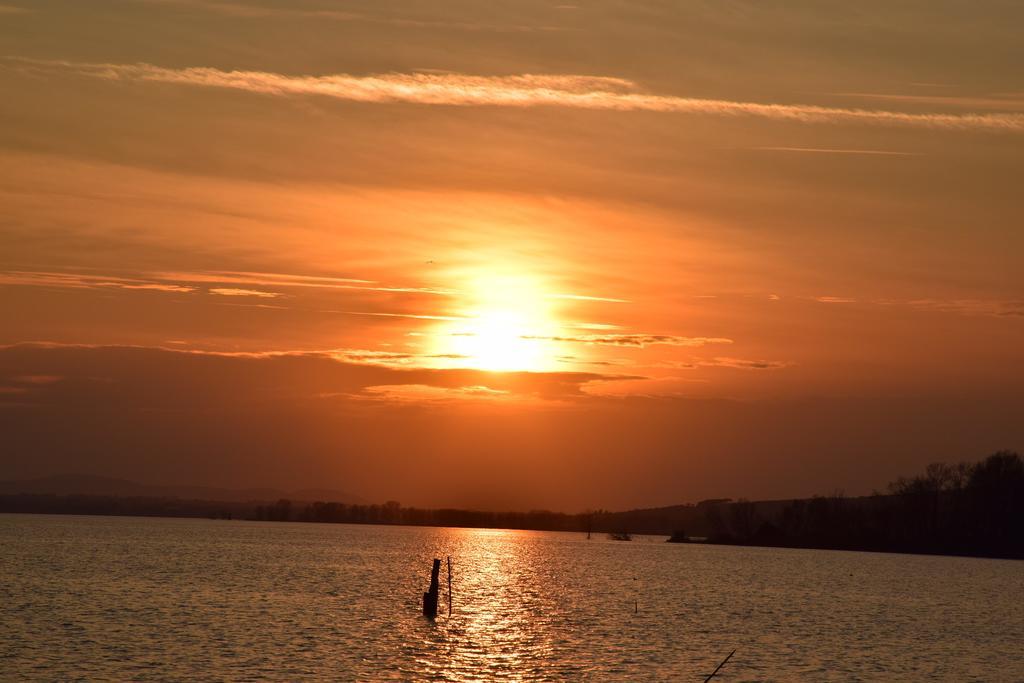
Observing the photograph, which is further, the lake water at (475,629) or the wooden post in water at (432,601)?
the wooden post in water at (432,601)

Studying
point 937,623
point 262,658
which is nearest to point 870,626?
point 937,623

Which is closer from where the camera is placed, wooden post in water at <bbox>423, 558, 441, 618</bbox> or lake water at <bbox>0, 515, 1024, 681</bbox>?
lake water at <bbox>0, 515, 1024, 681</bbox>

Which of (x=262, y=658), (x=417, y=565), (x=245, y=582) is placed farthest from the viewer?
(x=417, y=565)

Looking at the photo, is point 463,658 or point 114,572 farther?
point 114,572

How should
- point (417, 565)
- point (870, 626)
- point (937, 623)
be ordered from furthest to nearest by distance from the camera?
point (417, 565)
point (937, 623)
point (870, 626)

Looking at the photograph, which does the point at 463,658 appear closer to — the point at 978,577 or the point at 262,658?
the point at 262,658

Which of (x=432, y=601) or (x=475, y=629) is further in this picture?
(x=432, y=601)

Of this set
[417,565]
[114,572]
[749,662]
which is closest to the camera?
[749,662]

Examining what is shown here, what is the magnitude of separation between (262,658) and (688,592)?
3207 inches

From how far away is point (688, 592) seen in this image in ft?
445

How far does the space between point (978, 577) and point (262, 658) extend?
163268 millimetres

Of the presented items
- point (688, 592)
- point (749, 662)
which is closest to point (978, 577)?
point (688, 592)

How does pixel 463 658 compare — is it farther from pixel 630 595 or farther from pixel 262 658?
pixel 630 595

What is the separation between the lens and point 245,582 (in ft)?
409
